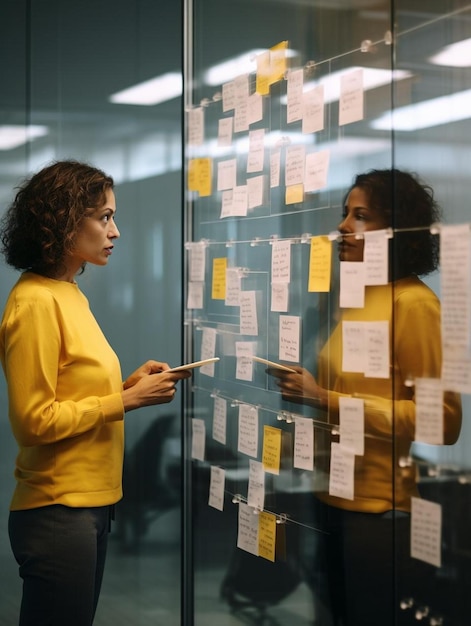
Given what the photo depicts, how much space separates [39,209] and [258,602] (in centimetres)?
135

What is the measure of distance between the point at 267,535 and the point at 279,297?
71 cm

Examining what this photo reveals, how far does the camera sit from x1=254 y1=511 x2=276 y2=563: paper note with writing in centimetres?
272

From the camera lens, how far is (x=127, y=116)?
11.7 ft

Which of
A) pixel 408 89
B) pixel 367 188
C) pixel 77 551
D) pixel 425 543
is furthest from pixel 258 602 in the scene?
pixel 408 89

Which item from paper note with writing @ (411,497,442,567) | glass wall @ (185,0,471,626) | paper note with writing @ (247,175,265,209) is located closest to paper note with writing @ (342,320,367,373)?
glass wall @ (185,0,471,626)

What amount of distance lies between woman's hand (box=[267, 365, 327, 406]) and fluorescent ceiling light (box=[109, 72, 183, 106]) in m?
1.38

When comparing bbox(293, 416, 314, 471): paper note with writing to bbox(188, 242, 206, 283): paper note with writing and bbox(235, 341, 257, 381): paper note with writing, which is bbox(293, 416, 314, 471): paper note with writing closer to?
bbox(235, 341, 257, 381): paper note with writing

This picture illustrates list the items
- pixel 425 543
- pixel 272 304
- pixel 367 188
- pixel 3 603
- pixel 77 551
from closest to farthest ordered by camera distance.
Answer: pixel 425 543, pixel 367 188, pixel 77 551, pixel 272 304, pixel 3 603

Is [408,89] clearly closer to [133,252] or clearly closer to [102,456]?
[102,456]

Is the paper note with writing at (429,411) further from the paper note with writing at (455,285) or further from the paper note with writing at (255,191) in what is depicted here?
the paper note with writing at (255,191)

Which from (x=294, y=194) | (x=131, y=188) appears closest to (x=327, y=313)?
(x=294, y=194)

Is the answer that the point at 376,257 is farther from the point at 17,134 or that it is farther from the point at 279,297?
the point at 17,134

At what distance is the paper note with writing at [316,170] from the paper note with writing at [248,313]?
0.43 metres

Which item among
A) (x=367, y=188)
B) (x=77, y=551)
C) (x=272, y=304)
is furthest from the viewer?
(x=272, y=304)
